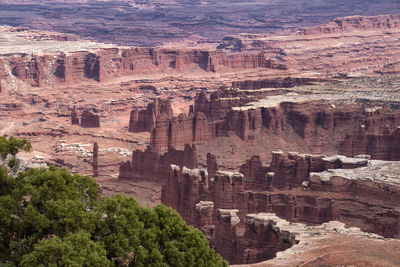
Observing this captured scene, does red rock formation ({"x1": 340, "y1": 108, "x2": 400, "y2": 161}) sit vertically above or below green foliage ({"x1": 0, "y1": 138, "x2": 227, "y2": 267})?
below

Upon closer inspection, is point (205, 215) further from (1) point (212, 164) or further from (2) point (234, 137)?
(2) point (234, 137)

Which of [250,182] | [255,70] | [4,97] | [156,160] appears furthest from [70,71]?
[250,182]

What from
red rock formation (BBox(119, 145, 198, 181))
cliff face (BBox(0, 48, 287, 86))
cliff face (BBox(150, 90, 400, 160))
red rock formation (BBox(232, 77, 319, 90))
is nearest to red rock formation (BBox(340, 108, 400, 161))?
cliff face (BBox(150, 90, 400, 160))

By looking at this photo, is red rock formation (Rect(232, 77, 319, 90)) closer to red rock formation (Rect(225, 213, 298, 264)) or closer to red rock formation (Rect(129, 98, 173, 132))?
red rock formation (Rect(129, 98, 173, 132))

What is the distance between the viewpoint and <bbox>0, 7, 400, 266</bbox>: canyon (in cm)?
4559

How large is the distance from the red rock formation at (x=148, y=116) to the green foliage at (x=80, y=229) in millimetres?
62206

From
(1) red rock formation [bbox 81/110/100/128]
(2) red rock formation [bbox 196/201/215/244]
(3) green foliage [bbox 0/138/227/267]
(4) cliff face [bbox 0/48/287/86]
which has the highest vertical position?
(3) green foliage [bbox 0/138/227/267]

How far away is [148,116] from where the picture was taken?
92125mm

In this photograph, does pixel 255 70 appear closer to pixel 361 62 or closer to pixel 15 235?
pixel 361 62

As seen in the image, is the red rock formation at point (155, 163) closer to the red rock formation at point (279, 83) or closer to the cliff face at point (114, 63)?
the red rock formation at point (279, 83)

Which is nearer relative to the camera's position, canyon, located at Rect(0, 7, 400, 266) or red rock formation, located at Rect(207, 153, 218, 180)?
canyon, located at Rect(0, 7, 400, 266)

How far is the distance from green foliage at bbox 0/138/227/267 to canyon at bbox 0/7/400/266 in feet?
24.5

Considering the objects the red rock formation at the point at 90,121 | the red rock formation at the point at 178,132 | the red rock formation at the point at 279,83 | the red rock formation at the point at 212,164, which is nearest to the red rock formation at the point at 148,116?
the red rock formation at the point at 90,121

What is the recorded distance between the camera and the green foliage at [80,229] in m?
25.1
